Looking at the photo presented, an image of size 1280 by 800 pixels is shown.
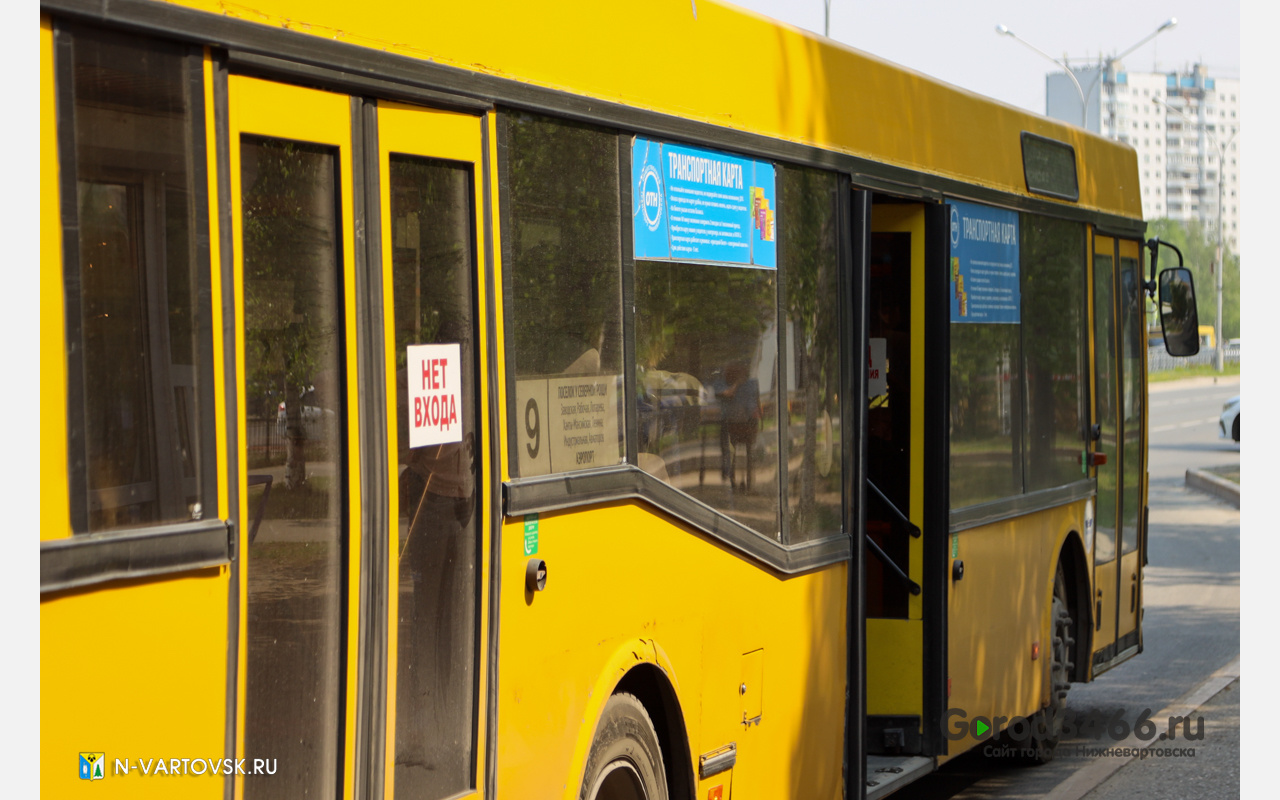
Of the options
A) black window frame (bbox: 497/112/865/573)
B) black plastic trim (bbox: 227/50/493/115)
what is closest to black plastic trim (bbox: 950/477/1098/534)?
black window frame (bbox: 497/112/865/573)

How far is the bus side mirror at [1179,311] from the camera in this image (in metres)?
9.64

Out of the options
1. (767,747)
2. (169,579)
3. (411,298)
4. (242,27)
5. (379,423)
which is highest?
(242,27)

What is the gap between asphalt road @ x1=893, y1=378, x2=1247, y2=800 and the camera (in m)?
7.73

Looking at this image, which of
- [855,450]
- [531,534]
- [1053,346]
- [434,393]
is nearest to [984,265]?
[1053,346]

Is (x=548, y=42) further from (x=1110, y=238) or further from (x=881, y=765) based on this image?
(x=1110, y=238)

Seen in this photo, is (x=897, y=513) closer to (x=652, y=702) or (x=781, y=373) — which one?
(x=781, y=373)

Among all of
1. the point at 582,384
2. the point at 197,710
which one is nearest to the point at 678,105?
the point at 582,384

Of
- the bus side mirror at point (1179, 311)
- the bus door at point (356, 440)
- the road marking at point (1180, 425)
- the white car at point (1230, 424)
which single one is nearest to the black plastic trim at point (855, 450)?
the bus door at point (356, 440)

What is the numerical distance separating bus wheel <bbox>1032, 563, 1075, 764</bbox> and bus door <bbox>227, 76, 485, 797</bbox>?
527 centimetres

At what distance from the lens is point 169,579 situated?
8.72ft

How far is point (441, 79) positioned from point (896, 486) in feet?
12.6

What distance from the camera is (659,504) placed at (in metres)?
4.38

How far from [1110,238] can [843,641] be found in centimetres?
437

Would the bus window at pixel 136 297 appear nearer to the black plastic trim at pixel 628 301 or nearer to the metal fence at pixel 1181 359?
the black plastic trim at pixel 628 301
